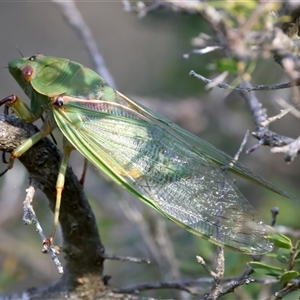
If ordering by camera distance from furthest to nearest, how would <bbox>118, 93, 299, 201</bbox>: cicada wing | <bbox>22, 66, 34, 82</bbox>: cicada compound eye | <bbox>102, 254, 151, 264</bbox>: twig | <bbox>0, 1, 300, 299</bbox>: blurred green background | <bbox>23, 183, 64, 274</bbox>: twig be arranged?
<bbox>0, 1, 300, 299</bbox>: blurred green background, <bbox>22, 66, 34, 82</bbox>: cicada compound eye, <bbox>118, 93, 299, 201</bbox>: cicada wing, <bbox>102, 254, 151, 264</bbox>: twig, <bbox>23, 183, 64, 274</bbox>: twig

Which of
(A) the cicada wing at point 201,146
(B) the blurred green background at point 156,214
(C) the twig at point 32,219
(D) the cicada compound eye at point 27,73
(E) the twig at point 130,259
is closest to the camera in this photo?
(C) the twig at point 32,219

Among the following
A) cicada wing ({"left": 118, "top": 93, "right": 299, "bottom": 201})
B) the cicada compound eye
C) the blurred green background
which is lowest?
the blurred green background

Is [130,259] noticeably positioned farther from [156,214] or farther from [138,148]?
[156,214]

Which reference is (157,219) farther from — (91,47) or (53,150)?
(53,150)

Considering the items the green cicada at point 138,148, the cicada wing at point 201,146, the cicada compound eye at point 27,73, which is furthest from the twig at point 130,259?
the cicada compound eye at point 27,73

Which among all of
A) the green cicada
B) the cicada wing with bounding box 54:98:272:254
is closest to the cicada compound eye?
the green cicada

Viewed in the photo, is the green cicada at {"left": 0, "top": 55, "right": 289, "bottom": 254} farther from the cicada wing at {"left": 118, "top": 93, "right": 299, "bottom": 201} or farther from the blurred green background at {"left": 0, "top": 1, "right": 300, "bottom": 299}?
the blurred green background at {"left": 0, "top": 1, "right": 300, "bottom": 299}

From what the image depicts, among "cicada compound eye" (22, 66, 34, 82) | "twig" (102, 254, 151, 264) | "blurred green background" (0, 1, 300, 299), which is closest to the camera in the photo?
"twig" (102, 254, 151, 264)

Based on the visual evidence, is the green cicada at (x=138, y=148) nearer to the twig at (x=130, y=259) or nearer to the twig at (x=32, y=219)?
the twig at (x=130, y=259)
